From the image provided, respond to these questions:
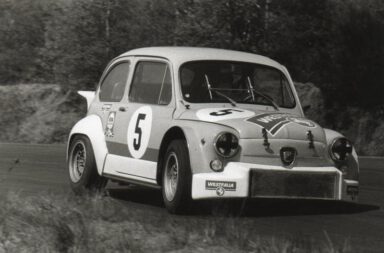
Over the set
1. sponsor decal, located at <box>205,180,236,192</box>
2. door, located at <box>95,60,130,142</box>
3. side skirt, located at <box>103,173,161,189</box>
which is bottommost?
side skirt, located at <box>103,173,161,189</box>

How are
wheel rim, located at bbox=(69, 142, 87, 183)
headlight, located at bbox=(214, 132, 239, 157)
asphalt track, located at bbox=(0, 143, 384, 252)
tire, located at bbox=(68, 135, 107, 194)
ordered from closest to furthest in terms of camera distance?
1. asphalt track, located at bbox=(0, 143, 384, 252)
2. headlight, located at bbox=(214, 132, 239, 157)
3. tire, located at bbox=(68, 135, 107, 194)
4. wheel rim, located at bbox=(69, 142, 87, 183)

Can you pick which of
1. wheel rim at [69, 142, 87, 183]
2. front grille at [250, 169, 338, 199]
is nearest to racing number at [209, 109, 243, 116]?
front grille at [250, 169, 338, 199]

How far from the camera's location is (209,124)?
930 centimetres

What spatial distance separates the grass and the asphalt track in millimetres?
460

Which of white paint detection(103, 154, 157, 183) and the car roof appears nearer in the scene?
white paint detection(103, 154, 157, 183)

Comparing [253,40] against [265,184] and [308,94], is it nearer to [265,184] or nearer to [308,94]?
[308,94]

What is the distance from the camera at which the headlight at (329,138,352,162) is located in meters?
9.73

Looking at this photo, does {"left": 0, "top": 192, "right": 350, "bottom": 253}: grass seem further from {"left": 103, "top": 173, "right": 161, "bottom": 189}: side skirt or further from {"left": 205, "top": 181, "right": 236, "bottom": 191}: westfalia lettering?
{"left": 103, "top": 173, "right": 161, "bottom": 189}: side skirt

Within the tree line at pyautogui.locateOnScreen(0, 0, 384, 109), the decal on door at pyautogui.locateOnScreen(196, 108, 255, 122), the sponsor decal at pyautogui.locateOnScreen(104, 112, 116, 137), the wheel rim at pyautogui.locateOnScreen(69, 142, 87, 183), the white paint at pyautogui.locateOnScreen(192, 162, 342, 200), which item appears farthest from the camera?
the tree line at pyautogui.locateOnScreen(0, 0, 384, 109)

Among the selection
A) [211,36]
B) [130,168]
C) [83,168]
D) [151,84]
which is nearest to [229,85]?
[151,84]

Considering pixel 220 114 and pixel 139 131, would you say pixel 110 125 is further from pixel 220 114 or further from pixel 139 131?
pixel 220 114

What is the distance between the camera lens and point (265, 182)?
9.12 meters

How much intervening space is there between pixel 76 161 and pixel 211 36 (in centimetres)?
1090

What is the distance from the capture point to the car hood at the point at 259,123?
365 inches
